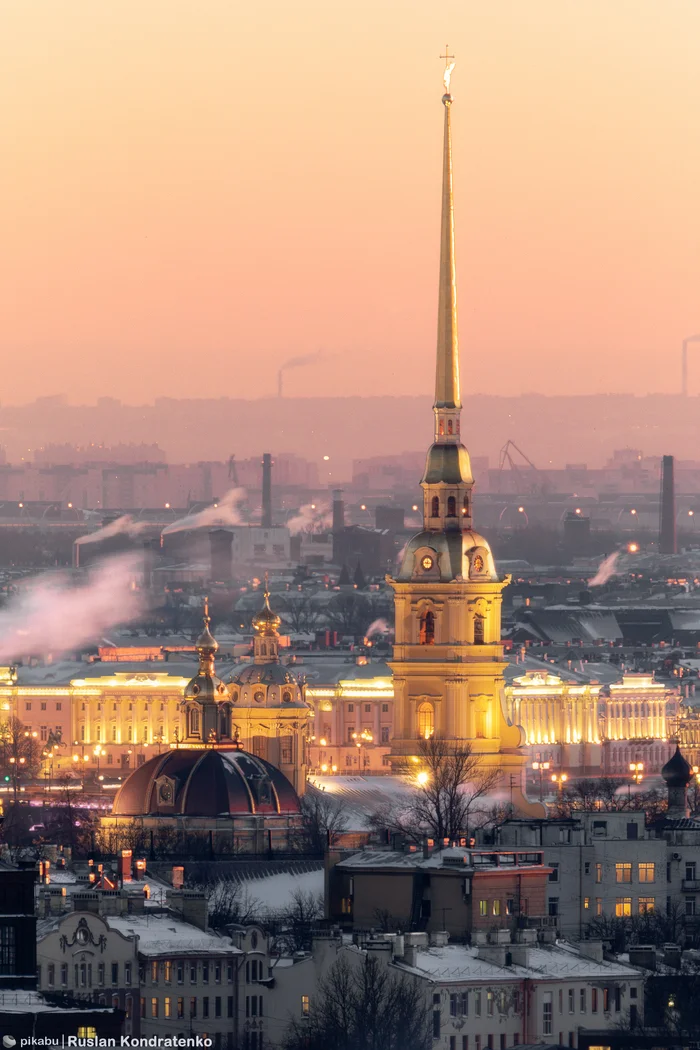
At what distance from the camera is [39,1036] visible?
237ft

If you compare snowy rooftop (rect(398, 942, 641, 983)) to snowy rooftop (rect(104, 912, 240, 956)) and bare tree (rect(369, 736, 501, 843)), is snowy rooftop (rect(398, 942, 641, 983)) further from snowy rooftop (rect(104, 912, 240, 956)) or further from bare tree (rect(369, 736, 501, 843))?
bare tree (rect(369, 736, 501, 843))

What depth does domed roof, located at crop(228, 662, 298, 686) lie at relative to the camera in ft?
499

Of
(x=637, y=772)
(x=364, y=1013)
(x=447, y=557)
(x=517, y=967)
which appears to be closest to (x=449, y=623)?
(x=447, y=557)

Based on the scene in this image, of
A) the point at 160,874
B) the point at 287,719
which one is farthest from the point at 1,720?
the point at 160,874

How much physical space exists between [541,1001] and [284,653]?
361ft

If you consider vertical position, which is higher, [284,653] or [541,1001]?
[284,653]

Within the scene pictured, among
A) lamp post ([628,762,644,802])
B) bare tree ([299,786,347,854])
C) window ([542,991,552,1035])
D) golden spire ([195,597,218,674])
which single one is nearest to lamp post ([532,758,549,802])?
lamp post ([628,762,644,802])

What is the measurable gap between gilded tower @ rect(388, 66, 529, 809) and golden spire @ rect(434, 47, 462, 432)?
3cm

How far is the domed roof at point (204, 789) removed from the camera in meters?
131

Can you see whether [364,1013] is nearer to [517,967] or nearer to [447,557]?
[517,967]

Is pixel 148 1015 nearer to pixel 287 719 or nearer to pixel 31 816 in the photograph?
pixel 31 816

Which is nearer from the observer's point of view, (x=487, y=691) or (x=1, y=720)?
(x=487, y=691)

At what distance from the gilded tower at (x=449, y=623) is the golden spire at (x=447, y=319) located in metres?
0.03

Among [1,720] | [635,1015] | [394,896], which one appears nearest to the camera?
[635,1015]
